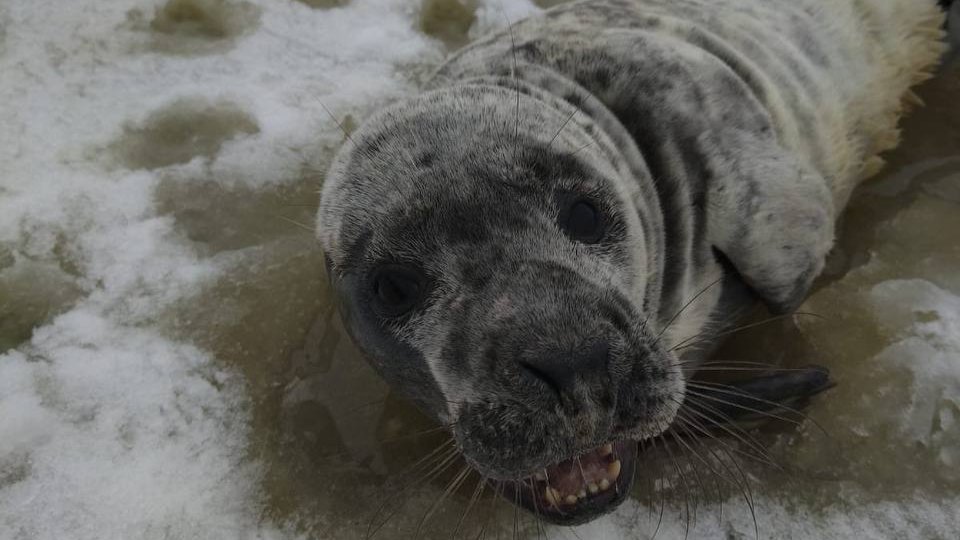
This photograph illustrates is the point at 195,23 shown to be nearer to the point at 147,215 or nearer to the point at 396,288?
the point at 147,215

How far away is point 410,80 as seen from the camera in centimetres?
327

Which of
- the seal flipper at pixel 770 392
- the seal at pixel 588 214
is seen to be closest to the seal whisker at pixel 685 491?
the seal flipper at pixel 770 392

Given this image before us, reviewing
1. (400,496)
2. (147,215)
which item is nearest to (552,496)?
(400,496)

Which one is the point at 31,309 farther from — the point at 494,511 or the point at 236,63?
the point at 494,511

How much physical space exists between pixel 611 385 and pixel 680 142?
38.9 inches

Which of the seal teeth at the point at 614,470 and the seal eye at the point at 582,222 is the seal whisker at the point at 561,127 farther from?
the seal teeth at the point at 614,470

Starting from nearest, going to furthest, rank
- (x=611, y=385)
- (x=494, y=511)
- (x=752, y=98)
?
(x=611, y=385) → (x=494, y=511) → (x=752, y=98)

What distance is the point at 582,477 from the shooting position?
152cm

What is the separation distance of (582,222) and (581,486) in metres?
0.59

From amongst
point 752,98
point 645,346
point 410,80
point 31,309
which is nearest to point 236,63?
point 410,80

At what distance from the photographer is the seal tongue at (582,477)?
4.95ft

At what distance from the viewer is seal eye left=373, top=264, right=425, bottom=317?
1.62 meters

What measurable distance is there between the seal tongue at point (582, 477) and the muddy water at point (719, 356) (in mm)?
455

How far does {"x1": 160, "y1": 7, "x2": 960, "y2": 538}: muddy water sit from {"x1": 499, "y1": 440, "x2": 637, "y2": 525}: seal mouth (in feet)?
1.42
